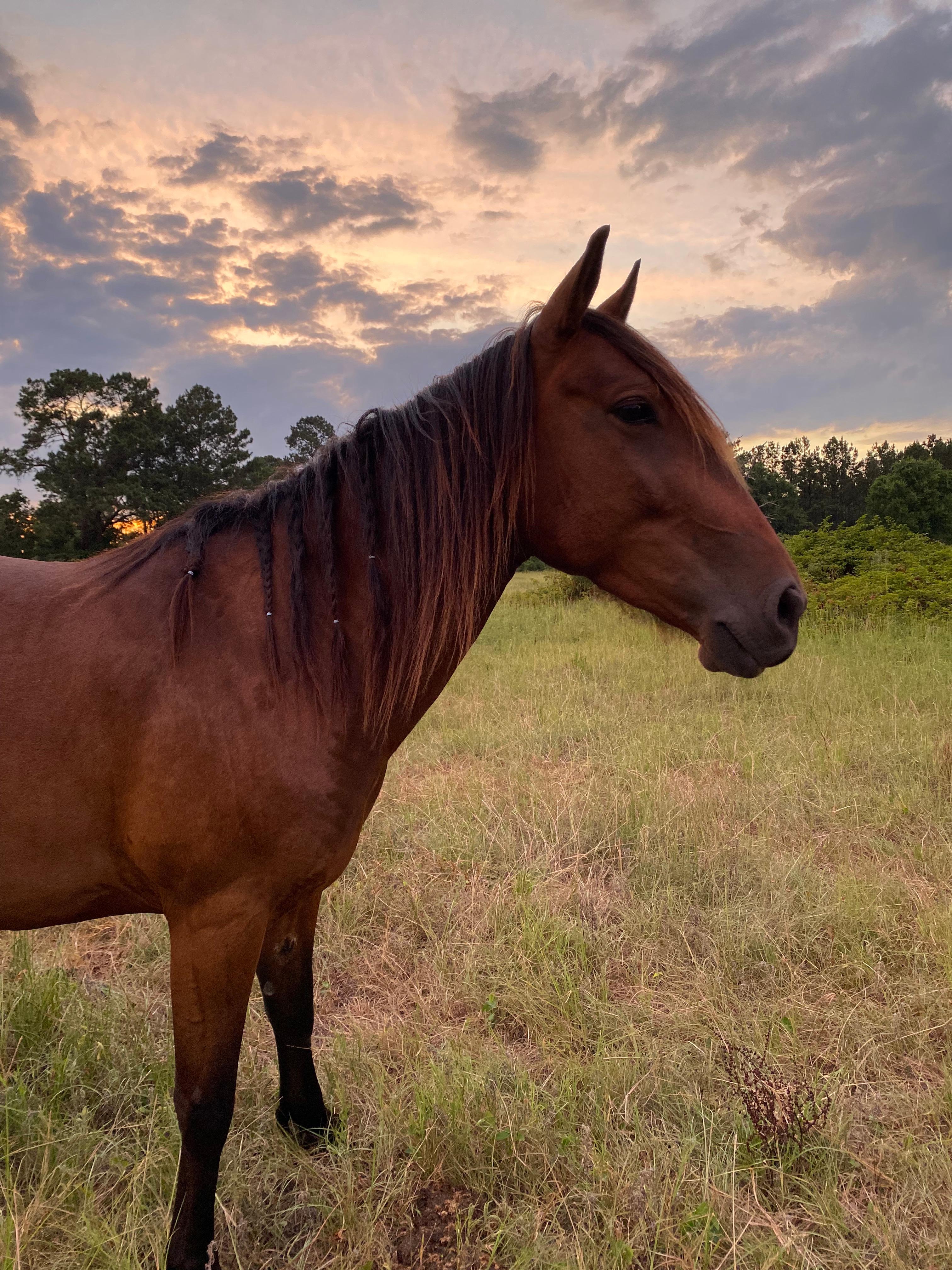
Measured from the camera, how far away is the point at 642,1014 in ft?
8.02

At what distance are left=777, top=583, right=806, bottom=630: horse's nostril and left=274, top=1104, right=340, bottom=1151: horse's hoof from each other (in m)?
2.01

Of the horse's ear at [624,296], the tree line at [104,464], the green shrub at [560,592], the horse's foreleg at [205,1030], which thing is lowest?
the horse's foreleg at [205,1030]

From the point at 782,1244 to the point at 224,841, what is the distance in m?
1.68

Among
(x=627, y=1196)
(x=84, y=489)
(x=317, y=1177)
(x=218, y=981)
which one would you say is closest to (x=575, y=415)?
(x=218, y=981)

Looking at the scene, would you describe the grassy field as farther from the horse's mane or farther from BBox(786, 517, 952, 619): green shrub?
BBox(786, 517, 952, 619): green shrub

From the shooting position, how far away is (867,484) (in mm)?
53000

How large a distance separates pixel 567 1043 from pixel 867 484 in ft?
201

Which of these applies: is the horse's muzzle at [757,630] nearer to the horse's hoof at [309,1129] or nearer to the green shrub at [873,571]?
the horse's hoof at [309,1129]

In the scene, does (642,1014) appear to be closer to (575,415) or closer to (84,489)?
(575,415)

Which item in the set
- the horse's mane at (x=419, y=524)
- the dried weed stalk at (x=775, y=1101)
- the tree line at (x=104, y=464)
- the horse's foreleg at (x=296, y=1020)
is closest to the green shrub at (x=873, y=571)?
the dried weed stalk at (x=775, y=1101)

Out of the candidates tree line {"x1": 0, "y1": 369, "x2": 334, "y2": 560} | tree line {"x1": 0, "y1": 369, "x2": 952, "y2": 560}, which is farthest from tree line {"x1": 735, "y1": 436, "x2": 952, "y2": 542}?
tree line {"x1": 0, "y1": 369, "x2": 334, "y2": 560}

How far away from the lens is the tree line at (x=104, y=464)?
81.9 ft

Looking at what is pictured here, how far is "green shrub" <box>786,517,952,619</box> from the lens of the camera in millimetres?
9359

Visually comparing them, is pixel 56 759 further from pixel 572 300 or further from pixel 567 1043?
A: pixel 567 1043
